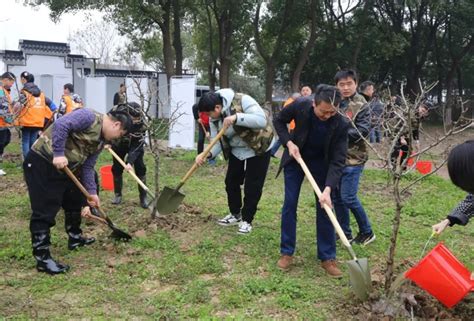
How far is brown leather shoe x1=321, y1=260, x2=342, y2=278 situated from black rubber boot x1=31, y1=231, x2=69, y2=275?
2.07 metres

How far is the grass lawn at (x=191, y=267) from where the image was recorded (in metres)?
3.18

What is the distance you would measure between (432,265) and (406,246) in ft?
5.94

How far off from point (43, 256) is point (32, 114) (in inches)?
178

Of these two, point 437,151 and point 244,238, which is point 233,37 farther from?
point 244,238

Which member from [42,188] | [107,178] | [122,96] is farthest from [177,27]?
[42,188]

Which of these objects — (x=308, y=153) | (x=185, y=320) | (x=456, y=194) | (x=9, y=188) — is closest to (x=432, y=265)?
(x=308, y=153)

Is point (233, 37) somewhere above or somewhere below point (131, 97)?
above

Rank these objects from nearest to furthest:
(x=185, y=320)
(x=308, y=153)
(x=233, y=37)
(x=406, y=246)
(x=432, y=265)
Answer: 1. (x=432, y=265)
2. (x=185, y=320)
3. (x=308, y=153)
4. (x=406, y=246)
5. (x=233, y=37)

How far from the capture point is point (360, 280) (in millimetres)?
3053

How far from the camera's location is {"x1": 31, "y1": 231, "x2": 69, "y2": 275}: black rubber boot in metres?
3.71

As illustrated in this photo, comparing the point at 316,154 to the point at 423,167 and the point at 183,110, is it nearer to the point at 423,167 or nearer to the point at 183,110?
the point at 423,167

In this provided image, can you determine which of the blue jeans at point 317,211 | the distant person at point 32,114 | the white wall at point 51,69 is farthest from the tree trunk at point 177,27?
the blue jeans at point 317,211

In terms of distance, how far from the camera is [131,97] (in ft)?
43.0

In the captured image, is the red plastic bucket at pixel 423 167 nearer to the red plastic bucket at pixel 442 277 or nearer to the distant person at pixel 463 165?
the red plastic bucket at pixel 442 277
